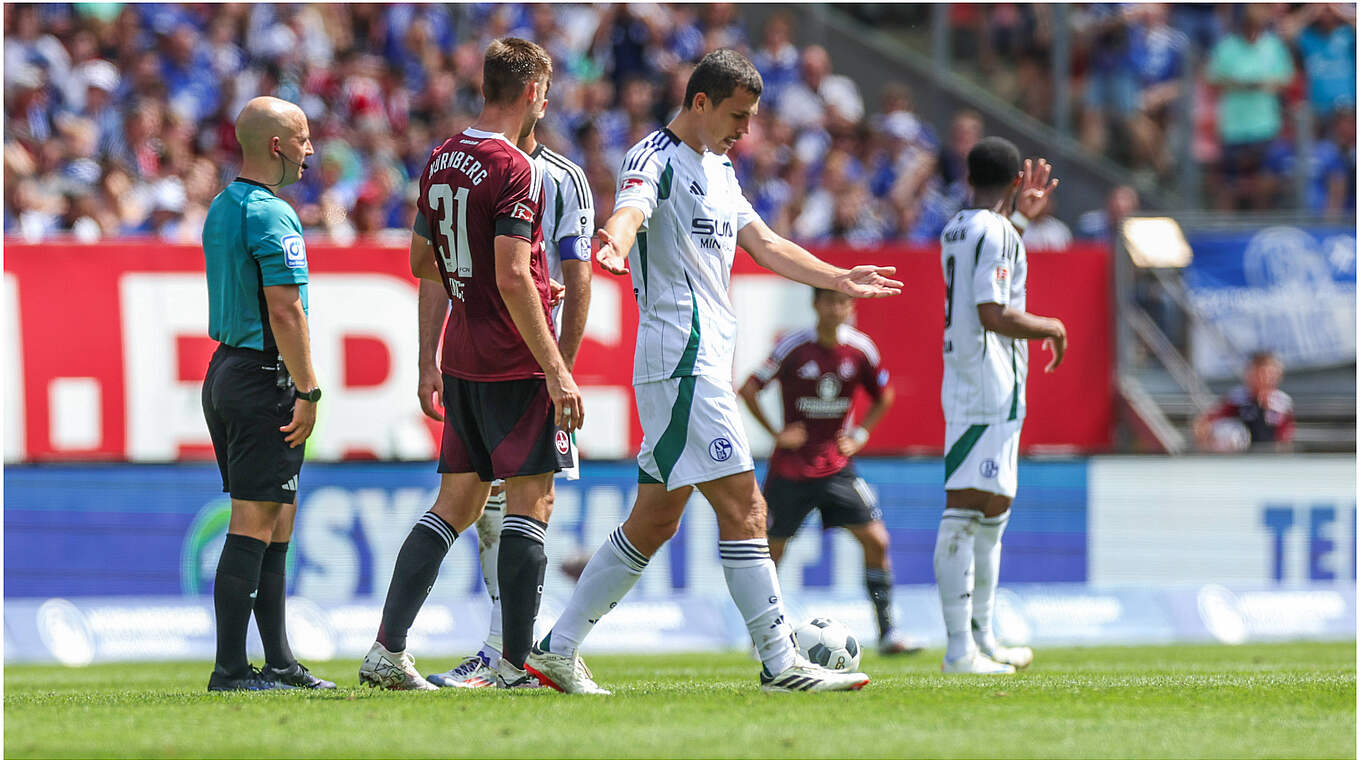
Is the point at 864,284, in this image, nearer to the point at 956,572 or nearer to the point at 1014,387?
the point at 1014,387

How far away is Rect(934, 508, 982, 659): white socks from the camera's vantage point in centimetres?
848

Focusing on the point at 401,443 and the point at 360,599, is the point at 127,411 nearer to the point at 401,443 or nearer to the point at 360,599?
the point at 401,443

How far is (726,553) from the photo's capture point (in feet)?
21.6

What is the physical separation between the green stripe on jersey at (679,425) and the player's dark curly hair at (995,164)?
118 inches

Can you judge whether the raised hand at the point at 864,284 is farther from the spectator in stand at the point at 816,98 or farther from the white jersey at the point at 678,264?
the spectator in stand at the point at 816,98

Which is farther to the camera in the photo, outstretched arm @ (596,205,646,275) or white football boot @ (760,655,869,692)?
white football boot @ (760,655,869,692)

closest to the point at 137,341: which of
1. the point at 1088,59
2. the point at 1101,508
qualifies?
the point at 1101,508

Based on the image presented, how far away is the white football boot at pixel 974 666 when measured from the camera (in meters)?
8.32

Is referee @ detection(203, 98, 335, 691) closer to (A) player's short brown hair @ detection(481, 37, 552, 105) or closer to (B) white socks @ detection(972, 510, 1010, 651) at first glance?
(A) player's short brown hair @ detection(481, 37, 552, 105)

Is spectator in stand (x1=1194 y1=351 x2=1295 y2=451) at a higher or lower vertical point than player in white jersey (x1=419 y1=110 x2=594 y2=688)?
lower

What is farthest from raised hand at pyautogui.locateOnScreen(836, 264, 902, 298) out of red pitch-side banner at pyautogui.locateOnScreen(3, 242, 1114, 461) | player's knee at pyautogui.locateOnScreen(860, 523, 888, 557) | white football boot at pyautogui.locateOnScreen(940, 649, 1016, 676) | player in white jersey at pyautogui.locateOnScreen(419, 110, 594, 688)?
red pitch-side banner at pyautogui.locateOnScreen(3, 242, 1114, 461)

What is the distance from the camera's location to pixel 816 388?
11508mm

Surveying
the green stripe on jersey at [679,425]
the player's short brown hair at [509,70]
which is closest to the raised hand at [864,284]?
the green stripe on jersey at [679,425]

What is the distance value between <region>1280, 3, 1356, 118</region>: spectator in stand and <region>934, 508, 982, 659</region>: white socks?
40.9 ft
